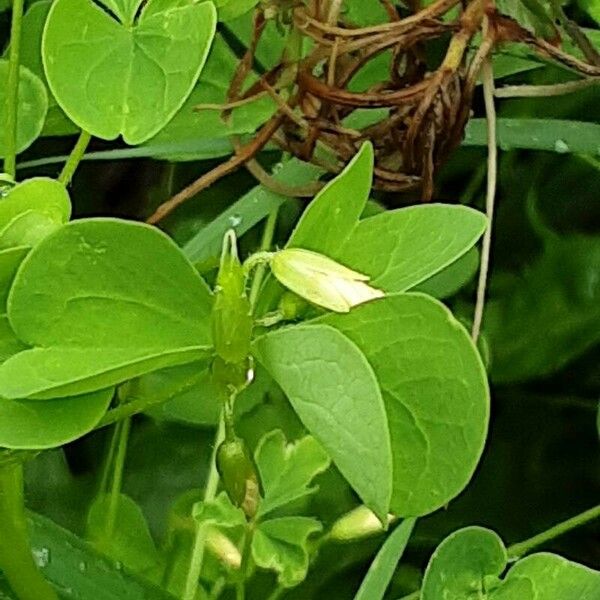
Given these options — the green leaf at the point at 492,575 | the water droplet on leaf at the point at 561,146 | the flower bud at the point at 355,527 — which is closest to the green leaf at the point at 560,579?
the green leaf at the point at 492,575

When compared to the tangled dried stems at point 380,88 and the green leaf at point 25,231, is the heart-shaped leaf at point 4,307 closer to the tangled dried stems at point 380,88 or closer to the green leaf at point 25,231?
the green leaf at point 25,231

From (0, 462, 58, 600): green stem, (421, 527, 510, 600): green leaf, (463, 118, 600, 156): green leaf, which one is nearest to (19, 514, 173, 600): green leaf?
(0, 462, 58, 600): green stem

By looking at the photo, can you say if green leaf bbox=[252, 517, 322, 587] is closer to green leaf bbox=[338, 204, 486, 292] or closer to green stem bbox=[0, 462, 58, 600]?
green stem bbox=[0, 462, 58, 600]

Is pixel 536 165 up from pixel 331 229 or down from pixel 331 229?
down

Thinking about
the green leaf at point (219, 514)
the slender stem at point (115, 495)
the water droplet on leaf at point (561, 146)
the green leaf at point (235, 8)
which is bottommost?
the slender stem at point (115, 495)

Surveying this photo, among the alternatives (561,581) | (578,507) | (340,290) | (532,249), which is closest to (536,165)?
(532,249)

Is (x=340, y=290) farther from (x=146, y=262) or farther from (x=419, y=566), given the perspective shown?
(x=419, y=566)

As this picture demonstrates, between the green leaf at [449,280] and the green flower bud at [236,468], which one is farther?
the green leaf at [449,280]

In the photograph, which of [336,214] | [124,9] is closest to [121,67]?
[124,9]
